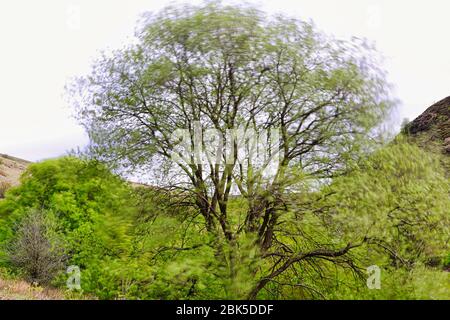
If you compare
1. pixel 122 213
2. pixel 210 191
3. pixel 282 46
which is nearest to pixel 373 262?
pixel 210 191

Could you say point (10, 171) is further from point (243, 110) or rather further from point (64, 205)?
point (243, 110)

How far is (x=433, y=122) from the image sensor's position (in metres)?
28.0

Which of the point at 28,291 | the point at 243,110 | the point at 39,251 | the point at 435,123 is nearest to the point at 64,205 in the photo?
the point at 39,251

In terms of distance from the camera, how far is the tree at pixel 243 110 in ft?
38.5

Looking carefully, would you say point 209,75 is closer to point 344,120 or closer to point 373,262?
point 344,120

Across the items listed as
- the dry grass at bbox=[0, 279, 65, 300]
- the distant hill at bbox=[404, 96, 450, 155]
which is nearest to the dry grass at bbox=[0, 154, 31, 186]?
the dry grass at bbox=[0, 279, 65, 300]

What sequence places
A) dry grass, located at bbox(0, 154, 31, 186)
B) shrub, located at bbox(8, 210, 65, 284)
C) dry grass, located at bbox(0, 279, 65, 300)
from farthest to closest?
dry grass, located at bbox(0, 154, 31, 186) < shrub, located at bbox(8, 210, 65, 284) < dry grass, located at bbox(0, 279, 65, 300)

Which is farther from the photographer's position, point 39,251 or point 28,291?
point 39,251

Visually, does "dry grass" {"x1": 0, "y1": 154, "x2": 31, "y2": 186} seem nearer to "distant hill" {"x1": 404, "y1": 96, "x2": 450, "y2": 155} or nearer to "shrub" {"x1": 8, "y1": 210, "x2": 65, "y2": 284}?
"shrub" {"x1": 8, "y1": 210, "x2": 65, "y2": 284}

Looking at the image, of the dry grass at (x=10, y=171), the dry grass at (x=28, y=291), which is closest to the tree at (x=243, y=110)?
the dry grass at (x=28, y=291)

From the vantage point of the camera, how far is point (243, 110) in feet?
41.6

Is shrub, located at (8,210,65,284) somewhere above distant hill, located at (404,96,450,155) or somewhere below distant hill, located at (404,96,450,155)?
below

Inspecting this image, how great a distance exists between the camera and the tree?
38.5 feet
